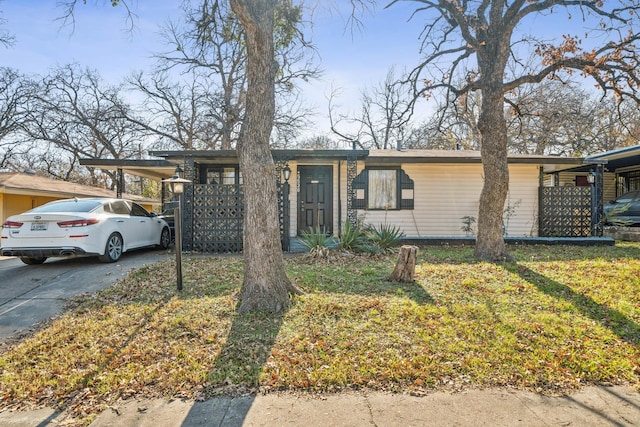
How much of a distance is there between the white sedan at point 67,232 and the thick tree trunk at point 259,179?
4279mm

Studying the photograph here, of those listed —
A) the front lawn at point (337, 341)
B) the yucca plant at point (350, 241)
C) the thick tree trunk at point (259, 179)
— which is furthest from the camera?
the yucca plant at point (350, 241)

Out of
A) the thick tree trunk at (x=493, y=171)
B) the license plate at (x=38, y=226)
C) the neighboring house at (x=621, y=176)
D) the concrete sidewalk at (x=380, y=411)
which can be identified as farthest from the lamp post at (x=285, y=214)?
the neighboring house at (x=621, y=176)

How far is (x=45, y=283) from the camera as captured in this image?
584 cm

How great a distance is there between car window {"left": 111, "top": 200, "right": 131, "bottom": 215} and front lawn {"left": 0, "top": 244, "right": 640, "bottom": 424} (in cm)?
270

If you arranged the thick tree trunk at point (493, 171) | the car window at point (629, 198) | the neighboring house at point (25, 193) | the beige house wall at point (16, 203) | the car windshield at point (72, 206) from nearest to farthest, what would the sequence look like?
the car windshield at point (72, 206) < the thick tree trunk at point (493, 171) < the neighboring house at point (25, 193) < the beige house wall at point (16, 203) < the car window at point (629, 198)

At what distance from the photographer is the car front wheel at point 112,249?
710 centimetres

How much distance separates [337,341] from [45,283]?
5.53 m

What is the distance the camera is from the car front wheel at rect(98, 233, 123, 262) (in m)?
7.10

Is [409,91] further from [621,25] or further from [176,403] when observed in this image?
[176,403]

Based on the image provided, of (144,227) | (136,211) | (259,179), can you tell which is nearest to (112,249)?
(144,227)

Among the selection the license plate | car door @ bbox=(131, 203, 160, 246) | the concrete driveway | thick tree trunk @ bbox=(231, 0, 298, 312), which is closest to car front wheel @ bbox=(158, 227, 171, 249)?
car door @ bbox=(131, 203, 160, 246)

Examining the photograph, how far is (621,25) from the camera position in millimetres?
7887

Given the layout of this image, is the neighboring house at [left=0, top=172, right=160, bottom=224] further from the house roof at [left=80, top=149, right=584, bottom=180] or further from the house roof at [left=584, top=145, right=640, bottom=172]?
the house roof at [left=584, top=145, right=640, bottom=172]

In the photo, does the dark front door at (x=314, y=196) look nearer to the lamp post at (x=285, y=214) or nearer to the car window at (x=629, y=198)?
the lamp post at (x=285, y=214)
